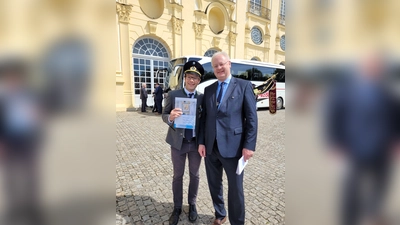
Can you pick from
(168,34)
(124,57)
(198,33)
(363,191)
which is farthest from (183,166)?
(198,33)

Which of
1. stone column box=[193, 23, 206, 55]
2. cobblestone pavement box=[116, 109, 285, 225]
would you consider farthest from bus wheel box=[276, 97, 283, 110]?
cobblestone pavement box=[116, 109, 285, 225]

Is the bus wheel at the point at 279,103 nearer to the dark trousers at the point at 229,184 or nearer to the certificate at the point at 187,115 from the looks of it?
the dark trousers at the point at 229,184

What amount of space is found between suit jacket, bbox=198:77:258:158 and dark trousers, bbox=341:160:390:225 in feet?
3.40

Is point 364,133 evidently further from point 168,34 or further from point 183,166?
point 168,34

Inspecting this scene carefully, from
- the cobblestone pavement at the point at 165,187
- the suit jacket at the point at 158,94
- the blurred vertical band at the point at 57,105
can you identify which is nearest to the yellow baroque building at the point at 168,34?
the suit jacket at the point at 158,94

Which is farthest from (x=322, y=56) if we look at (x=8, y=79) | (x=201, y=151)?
(x=201, y=151)

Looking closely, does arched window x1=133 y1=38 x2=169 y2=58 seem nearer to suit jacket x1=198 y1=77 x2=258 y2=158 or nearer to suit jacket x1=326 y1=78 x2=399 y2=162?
suit jacket x1=198 y1=77 x2=258 y2=158

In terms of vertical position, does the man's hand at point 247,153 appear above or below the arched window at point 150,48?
below

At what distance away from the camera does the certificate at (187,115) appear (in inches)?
85.7

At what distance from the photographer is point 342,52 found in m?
0.77

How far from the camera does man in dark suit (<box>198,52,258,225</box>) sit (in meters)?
1.97

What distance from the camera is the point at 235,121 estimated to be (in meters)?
1.99

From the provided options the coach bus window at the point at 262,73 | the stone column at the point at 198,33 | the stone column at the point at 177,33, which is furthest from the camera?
the stone column at the point at 198,33

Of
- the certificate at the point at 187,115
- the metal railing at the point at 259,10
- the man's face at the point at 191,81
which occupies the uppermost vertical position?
the metal railing at the point at 259,10
